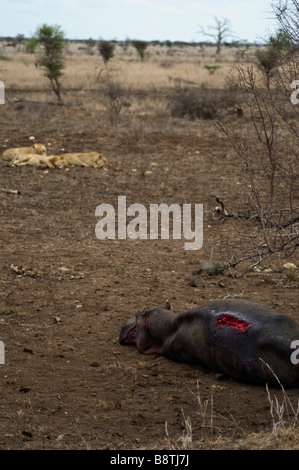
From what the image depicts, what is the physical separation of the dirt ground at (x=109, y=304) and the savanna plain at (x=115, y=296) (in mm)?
15

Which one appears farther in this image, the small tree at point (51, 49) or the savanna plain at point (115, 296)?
the small tree at point (51, 49)

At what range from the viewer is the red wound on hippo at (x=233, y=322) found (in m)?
4.38

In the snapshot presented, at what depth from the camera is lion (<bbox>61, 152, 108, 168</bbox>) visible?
1215 cm

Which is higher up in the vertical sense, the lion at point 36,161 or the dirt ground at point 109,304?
the lion at point 36,161

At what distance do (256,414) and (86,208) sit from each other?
20.5 ft

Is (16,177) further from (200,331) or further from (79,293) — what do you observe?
(200,331)

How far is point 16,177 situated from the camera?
1150 cm

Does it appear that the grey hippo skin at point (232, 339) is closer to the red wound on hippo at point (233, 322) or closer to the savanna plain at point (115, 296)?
the red wound on hippo at point (233, 322)

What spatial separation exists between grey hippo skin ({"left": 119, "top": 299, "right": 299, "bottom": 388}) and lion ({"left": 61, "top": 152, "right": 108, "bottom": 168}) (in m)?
7.40

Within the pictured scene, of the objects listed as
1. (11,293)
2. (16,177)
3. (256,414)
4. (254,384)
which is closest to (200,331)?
(254,384)

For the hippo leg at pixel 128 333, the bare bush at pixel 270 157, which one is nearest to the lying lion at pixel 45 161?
the bare bush at pixel 270 157

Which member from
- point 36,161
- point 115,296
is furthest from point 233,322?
point 36,161

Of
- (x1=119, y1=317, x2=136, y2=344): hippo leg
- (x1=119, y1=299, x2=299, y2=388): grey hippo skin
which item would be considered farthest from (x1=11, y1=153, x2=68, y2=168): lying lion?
(x1=119, y1=299, x2=299, y2=388): grey hippo skin

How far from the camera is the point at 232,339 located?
4383 millimetres
